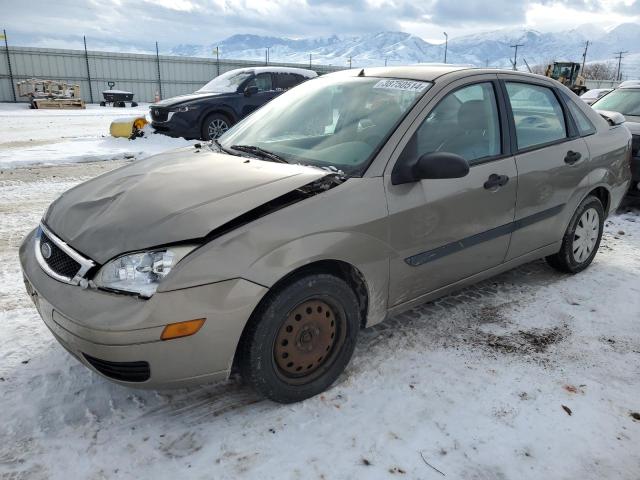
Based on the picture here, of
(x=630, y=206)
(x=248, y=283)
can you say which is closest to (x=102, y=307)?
(x=248, y=283)

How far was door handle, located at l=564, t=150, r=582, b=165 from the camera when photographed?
371 cm

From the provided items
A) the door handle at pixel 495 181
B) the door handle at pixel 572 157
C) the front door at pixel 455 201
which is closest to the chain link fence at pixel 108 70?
the door handle at pixel 572 157

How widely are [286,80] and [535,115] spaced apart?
898 cm

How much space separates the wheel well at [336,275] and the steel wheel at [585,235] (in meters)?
2.28

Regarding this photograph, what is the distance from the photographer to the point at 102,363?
216cm

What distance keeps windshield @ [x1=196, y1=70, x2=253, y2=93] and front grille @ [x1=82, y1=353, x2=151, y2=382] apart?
31.4ft

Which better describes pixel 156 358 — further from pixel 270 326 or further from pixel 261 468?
pixel 261 468

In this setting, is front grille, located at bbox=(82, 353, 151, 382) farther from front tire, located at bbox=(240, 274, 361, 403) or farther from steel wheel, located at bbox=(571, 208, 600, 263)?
steel wheel, located at bbox=(571, 208, 600, 263)

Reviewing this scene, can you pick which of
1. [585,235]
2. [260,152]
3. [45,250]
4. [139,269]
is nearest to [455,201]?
[260,152]

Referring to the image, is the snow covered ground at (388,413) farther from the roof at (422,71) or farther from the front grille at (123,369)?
the roof at (422,71)

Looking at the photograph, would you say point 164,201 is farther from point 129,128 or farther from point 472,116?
point 129,128

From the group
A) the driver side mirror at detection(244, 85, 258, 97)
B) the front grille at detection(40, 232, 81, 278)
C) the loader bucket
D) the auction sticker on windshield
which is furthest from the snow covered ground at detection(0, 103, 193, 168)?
the auction sticker on windshield

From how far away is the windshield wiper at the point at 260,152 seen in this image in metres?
2.91

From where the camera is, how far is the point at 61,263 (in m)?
2.35
